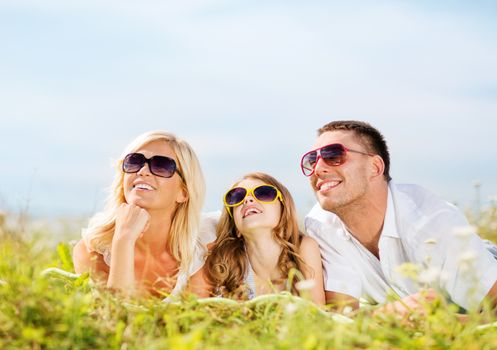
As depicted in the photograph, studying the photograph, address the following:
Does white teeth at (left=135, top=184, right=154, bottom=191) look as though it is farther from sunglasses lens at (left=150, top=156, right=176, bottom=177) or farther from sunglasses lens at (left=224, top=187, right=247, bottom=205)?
sunglasses lens at (left=224, top=187, right=247, bottom=205)

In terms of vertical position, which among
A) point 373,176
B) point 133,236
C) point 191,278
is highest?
point 373,176

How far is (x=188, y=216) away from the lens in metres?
5.20

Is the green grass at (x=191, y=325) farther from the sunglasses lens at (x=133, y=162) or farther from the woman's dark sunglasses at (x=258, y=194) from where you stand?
the sunglasses lens at (x=133, y=162)

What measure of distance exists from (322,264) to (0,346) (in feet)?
9.88

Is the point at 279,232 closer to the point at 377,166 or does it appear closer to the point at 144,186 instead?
the point at 144,186

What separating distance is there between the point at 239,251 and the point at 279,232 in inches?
14.3

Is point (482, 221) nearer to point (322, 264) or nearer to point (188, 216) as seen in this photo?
point (322, 264)

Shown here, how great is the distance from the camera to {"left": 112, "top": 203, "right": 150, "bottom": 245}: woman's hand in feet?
15.2

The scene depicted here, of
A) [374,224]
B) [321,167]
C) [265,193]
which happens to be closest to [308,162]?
[321,167]

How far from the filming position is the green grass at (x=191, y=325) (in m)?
2.50

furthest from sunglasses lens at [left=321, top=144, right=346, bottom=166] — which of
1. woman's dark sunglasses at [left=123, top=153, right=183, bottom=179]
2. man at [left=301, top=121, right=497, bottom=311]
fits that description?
woman's dark sunglasses at [left=123, top=153, right=183, bottom=179]

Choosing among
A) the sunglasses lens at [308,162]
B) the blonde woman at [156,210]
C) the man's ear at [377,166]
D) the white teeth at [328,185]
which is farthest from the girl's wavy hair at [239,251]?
the man's ear at [377,166]

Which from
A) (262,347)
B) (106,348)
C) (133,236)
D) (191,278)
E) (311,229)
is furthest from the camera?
(311,229)

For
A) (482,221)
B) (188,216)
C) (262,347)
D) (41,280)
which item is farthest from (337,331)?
(482,221)
